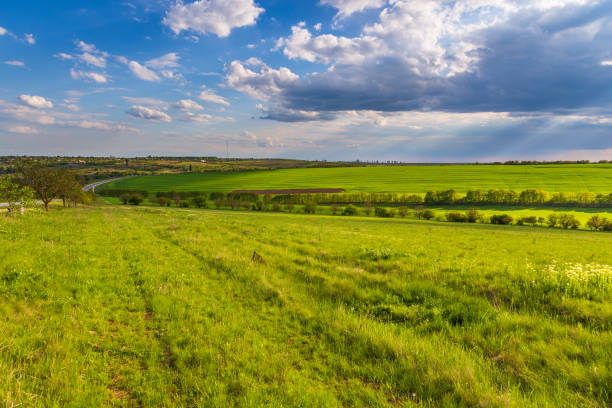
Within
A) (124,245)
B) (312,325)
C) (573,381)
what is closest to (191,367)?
(312,325)

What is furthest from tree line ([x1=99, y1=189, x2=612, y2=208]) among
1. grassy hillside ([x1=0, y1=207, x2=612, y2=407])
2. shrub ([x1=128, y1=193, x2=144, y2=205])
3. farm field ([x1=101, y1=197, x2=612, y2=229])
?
grassy hillside ([x1=0, y1=207, x2=612, y2=407])

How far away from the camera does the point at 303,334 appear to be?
5652 millimetres

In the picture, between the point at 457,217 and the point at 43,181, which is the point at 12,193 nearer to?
the point at 43,181

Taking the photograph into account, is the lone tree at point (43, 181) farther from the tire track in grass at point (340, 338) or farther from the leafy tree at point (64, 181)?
the tire track in grass at point (340, 338)

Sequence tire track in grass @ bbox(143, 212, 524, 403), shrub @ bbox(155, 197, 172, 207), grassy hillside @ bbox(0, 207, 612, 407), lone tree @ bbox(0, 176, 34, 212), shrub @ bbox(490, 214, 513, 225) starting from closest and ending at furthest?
1. grassy hillside @ bbox(0, 207, 612, 407)
2. tire track in grass @ bbox(143, 212, 524, 403)
3. lone tree @ bbox(0, 176, 34, 212)
4. shrub @ bbox(490, 214, 513, 225)
5. shrub @ bbox(155, 197, 172, 207)

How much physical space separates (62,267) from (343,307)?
30.7 ft

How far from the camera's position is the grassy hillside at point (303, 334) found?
3.86 m

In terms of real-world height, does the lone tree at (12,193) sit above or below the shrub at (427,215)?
above

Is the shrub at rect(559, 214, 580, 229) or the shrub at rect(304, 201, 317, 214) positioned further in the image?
the shrub at rect(304, 201, 317, 214)

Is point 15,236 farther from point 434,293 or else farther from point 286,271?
point 434,293

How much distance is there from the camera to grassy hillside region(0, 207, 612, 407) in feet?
12.7

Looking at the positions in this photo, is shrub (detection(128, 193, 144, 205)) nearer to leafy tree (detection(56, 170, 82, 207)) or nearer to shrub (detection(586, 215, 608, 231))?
leafy tree (detection(56, 170, 82, 207))

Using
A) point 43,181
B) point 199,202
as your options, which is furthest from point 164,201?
point 43,181

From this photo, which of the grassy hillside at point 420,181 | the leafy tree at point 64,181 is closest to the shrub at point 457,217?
the grassy hillside at point 420,181
